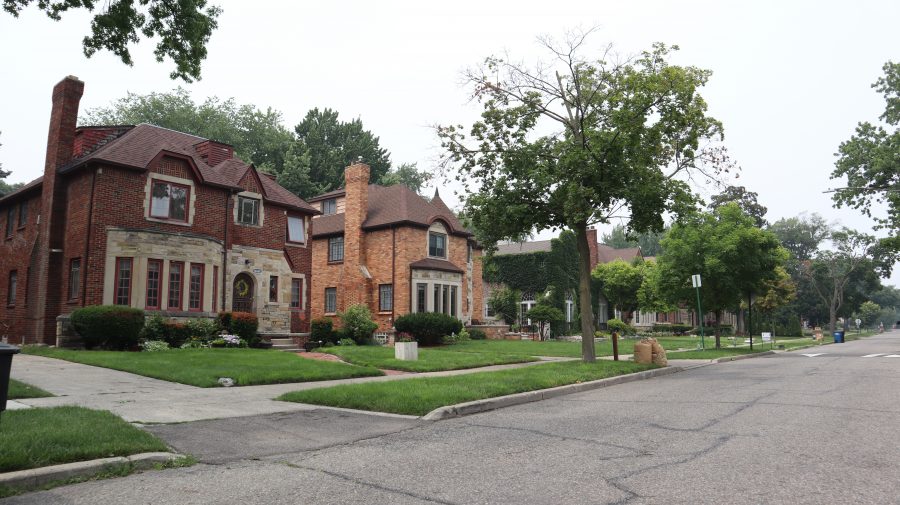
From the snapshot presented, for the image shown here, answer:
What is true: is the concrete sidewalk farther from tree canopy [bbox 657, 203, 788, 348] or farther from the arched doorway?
tree canopy [bbox 657, 203, 788, 348]

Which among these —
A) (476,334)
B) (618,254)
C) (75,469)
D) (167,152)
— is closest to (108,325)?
(167,152)

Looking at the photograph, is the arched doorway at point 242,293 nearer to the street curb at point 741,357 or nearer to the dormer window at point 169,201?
the dormer window at point 169,201

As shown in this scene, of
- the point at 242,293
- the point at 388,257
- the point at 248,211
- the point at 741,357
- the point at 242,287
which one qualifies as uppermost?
the point at 248,211

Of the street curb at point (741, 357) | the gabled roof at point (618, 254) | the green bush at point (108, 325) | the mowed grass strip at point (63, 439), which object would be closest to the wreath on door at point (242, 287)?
the green bush at point (108, 325)

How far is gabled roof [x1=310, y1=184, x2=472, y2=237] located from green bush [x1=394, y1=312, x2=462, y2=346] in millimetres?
5275

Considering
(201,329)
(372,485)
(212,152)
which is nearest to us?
(372,485)

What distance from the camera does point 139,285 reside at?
21469 millimetres

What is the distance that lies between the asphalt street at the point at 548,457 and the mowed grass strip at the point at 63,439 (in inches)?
19.6

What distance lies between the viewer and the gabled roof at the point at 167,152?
2184 centimetres

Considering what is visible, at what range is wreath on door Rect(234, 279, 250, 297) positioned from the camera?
2585cm

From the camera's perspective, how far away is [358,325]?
2867cm

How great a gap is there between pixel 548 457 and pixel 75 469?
15.1ft

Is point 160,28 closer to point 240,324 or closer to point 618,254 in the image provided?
point 240,324

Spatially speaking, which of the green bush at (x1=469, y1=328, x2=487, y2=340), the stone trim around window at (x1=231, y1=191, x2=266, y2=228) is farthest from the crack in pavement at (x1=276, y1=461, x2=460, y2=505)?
the green bush at (x1=469, y1=328, x2=487, y2=340)
